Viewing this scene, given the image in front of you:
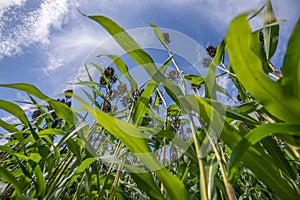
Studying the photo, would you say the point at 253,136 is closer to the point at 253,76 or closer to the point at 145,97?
the point at 253,76

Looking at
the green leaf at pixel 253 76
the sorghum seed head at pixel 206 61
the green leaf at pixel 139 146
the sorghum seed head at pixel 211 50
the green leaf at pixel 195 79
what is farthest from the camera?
the sorghum seed head at pixel 211 50

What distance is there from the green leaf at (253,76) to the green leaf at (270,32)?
0.35m

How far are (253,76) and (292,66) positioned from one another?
5 centimetres

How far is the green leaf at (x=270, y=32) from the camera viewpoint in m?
0.59

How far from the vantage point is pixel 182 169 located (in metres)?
0.76

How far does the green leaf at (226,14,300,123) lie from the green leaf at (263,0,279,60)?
0.35m

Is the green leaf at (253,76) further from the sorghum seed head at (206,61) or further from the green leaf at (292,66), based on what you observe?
the sorghum seed head at (206,61)

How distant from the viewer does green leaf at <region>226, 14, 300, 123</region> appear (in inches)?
10.0

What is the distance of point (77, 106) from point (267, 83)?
79 cm

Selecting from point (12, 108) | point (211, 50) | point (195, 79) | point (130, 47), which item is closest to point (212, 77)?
point (130, 47)

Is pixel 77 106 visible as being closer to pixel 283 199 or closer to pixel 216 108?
pixel 216 108

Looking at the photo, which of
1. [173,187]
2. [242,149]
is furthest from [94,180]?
[242,149]

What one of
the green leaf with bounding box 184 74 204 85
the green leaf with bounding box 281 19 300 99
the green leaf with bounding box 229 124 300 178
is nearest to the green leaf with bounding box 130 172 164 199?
the green leaf with bounding box 229 124 300 178

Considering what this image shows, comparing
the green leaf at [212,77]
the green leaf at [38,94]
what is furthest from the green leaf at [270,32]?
the green leaf at [38,94]
